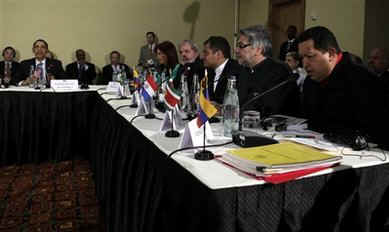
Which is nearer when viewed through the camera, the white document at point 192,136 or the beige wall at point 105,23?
the white document at point 192,136

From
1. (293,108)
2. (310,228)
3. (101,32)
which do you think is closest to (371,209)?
(310,228)

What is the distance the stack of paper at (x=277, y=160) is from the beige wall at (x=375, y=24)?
13.0 feet

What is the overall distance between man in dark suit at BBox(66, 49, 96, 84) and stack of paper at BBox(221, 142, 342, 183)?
6.03m

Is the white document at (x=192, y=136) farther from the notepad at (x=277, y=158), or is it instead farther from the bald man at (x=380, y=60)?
the bald man at (x=380, y=60)

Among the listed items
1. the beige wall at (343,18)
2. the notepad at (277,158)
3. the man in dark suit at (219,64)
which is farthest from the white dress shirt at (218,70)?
the beige wall at (343,18)

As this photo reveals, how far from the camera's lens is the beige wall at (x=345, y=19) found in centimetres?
470

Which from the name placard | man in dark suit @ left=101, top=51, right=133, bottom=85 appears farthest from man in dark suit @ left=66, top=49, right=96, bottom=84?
the name placard

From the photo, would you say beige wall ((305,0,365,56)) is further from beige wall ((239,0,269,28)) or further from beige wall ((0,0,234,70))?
beige wall ((0,0,234,70))

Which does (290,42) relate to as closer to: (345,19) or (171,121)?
(345,19)

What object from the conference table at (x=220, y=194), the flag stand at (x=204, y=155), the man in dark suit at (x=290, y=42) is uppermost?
the man in dark suit at (x=290, y=42)

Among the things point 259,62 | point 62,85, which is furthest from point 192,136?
point 62,85

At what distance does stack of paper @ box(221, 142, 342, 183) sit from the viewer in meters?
1.06

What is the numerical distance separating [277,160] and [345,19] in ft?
14.5

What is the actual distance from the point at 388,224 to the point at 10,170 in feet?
10.1
